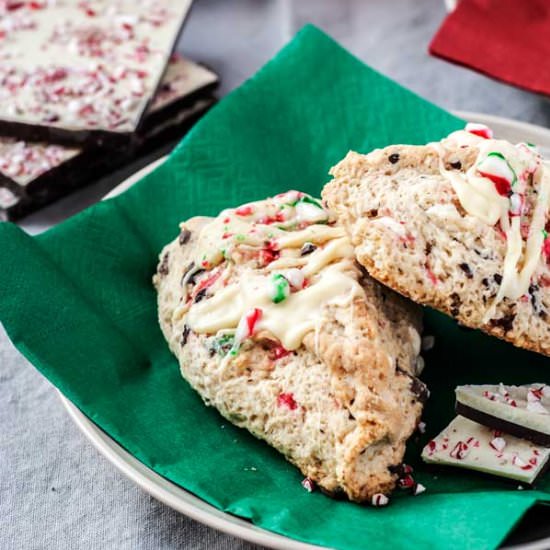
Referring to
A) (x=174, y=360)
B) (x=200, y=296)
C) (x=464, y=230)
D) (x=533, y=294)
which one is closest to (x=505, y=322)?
(x=533, y=294)

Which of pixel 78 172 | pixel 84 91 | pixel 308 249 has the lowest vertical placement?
pixel 78 172

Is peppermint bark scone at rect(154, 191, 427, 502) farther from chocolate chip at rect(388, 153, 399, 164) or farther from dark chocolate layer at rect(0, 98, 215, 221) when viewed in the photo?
dark chocolate layer at rect(0, 98, 215, 221)

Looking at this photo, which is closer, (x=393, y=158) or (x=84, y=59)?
(x=393, y=158)

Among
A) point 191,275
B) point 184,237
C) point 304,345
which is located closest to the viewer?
point 304,345

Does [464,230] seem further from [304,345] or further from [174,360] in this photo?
[174,360]

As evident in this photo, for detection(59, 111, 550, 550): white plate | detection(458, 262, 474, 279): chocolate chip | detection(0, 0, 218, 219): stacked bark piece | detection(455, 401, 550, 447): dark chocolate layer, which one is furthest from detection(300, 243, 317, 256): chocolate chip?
detection(0, 0, 218, 219): stacked bark piece

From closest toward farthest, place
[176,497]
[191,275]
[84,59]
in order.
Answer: [176,497]
[191,275]
[84,59]
